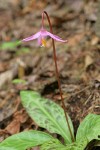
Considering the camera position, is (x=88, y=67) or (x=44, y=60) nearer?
(x=88, y=67)

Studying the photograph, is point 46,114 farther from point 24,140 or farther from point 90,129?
point 90,129

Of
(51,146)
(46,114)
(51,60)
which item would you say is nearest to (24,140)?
(51,146)

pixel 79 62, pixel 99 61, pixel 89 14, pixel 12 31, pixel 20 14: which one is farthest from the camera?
pixel 20 14

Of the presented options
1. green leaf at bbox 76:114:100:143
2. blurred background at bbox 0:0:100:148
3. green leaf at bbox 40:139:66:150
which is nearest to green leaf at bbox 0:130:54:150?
green leaf at bbox 40:139:66:150

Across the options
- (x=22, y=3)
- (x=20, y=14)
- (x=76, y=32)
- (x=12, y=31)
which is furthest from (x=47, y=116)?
(x=22, y=3)

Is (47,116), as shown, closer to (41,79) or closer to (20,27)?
(41,79)

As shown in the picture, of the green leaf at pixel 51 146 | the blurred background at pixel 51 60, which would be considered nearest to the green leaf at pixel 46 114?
the blurred background at pixel 51 60

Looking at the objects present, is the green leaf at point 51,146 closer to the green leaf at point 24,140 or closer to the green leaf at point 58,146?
the green leaf at point 58,146
